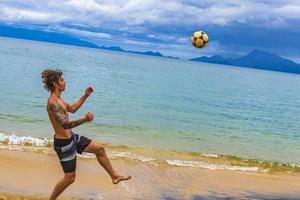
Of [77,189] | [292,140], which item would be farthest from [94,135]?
[292,140]

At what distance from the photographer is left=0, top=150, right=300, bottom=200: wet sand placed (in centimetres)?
970

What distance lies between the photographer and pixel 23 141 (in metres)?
16.0

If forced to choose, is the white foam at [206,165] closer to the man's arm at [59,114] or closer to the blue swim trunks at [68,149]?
the blue swim trunks at [68,149]

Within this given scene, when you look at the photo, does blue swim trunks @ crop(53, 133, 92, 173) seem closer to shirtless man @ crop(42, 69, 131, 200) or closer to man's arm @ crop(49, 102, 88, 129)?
shirtless man @ crop(42, 69, 131, 200)

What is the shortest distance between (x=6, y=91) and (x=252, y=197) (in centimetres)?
2537

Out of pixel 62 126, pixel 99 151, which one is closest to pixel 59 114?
pixel 62 126

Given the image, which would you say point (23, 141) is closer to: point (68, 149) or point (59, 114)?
point (68, 149)

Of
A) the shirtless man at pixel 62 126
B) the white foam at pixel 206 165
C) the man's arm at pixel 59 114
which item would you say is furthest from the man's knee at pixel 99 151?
the white foam at pixel 206 165

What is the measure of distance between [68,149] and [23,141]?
9.23 m

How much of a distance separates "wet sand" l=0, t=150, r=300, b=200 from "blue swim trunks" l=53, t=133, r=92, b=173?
70.7 inches

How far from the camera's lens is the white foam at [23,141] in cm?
1567

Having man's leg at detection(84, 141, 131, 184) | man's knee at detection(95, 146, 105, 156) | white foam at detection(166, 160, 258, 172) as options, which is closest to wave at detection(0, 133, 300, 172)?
white foam at detection(166, 160, 258, 172)

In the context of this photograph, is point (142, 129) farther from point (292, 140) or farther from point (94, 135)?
point (292, 140)

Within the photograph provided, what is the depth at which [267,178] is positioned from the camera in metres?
13.9
